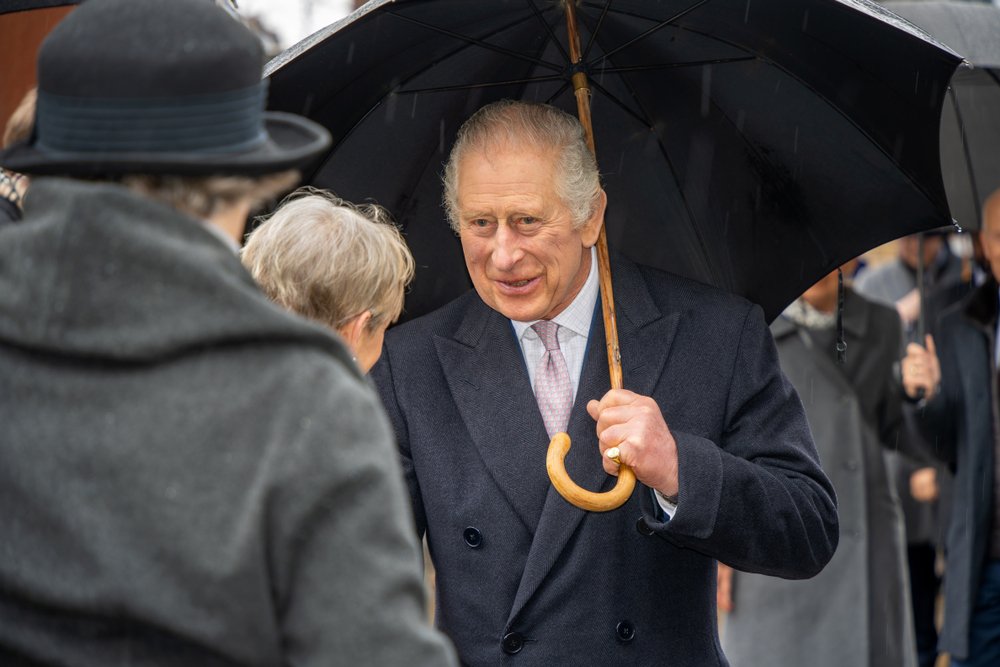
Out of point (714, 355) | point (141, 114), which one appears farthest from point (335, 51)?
point (141, 114)

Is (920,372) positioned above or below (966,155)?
below

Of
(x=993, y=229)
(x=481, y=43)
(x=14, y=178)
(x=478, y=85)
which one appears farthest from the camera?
(x=993, y=229)

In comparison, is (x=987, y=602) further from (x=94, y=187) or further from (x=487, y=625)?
(x=94, y=187)

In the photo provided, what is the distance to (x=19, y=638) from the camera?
1531 mm

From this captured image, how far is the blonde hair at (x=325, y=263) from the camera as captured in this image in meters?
2.51

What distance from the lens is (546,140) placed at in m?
2.95

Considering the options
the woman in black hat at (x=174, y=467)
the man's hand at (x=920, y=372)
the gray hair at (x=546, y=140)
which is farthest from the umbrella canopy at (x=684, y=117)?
the man's hand at (x=920, y=372)

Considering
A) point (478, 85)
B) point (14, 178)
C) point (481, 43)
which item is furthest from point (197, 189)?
point (14, 178)

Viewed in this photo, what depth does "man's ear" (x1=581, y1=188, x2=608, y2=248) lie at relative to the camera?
9.96ft

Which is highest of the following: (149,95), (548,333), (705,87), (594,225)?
(149,95)

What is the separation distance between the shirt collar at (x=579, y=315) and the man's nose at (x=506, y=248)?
20cm

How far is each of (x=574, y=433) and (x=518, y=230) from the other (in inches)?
19.5

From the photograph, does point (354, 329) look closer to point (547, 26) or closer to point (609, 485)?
point (609, 485)

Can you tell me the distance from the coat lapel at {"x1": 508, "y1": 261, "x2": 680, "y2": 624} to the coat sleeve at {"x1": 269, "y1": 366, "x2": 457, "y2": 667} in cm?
122
